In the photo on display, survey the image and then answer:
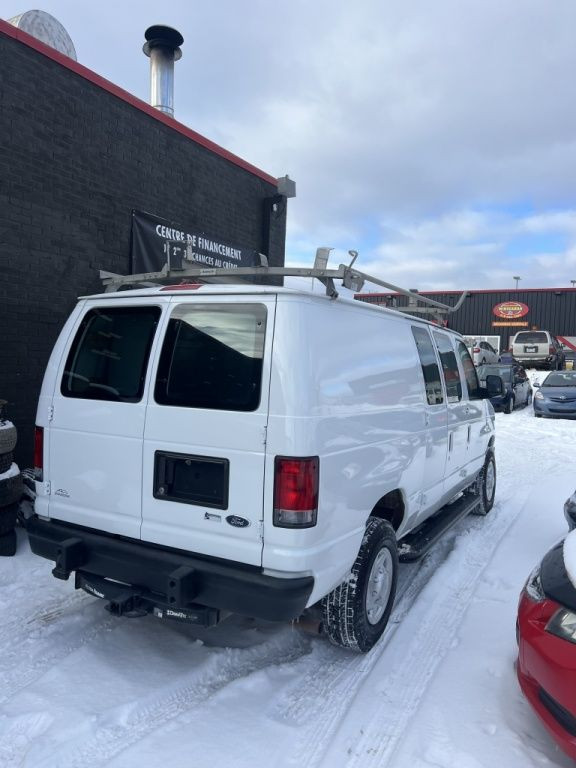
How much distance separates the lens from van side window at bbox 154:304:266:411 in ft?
9.66

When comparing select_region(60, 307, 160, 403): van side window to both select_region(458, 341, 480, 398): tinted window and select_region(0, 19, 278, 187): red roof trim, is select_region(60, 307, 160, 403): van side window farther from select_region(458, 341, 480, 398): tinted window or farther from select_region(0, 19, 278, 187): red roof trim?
select_region(0, 19, 278, 187): red roof trim

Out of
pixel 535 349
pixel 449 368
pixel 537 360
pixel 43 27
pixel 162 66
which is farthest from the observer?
pixel 537 360

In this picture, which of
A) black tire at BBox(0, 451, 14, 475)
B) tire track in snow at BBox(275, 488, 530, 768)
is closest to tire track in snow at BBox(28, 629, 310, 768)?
tire track in snow at BBox(275, 488, 530, 768)

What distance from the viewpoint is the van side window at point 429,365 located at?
441 centimetres

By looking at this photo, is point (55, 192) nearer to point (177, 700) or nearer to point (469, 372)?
point (469, 372)

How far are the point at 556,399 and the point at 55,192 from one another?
1385 cm

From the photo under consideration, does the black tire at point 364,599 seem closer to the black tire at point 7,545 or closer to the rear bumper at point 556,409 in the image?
the black tire at point 7,545

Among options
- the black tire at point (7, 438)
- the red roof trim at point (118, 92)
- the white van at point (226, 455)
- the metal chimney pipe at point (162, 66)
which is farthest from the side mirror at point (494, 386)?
the metal chimney pipe at point (162, 66)

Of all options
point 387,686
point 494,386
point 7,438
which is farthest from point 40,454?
point 494,386

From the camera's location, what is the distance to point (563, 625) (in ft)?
8.20

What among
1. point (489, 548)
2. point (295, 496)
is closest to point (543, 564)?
point (295, 496)

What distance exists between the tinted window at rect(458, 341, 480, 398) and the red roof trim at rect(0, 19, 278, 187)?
5.03 metres

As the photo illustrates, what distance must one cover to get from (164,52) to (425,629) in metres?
8.94

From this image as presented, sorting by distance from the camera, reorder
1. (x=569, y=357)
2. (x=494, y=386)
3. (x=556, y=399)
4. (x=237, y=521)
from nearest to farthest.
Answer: (x=237, y=521), (x=494, y=386), (x=556, y=399), (x=569, y=357)
